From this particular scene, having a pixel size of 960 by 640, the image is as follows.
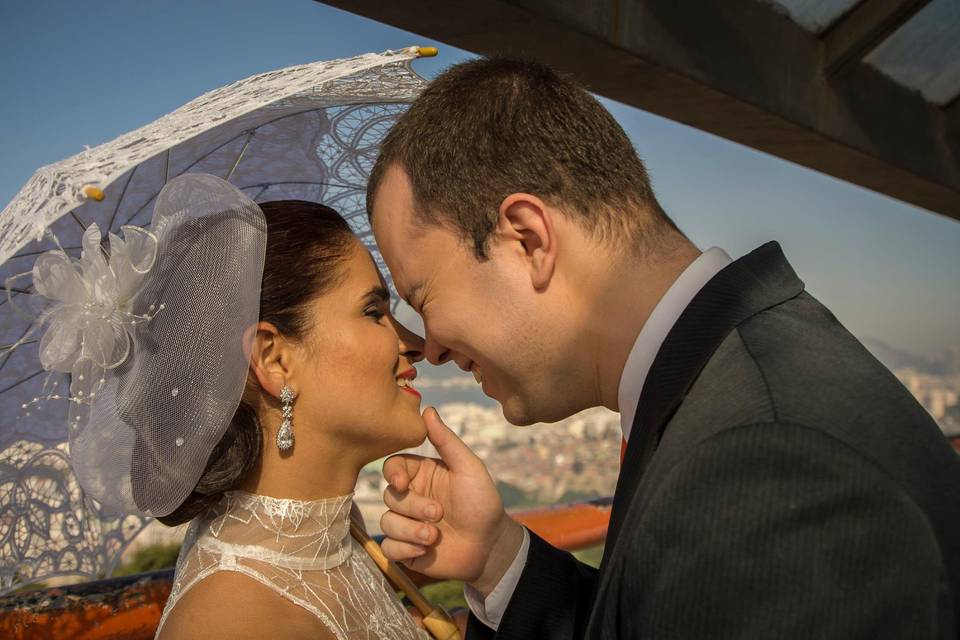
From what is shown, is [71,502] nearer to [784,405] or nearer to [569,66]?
[784,405]

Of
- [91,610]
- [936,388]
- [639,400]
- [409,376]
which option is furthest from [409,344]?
[936,388]

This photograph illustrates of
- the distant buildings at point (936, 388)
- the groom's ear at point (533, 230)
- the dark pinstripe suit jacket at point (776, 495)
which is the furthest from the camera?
the distant buildings at point (936, 388)

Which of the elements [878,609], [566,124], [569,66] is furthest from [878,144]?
[878,609]

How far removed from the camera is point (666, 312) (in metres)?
1.50

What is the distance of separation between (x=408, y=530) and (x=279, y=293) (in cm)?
62

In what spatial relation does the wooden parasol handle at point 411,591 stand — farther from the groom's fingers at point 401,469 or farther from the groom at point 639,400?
the groom's fingers at point 401,469

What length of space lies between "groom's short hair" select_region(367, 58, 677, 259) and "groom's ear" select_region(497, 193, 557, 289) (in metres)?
0.03

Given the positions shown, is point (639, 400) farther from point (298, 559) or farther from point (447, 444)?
point (298, 559)

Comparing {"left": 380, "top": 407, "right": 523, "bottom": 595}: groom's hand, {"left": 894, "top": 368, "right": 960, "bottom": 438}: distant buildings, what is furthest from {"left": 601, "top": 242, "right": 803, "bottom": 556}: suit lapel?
{"left": 894, "top": 368, "right": 960, "bottom": 438}: distant buildings

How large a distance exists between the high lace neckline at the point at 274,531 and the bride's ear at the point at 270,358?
10.4 inches

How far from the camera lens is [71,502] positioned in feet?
6.95

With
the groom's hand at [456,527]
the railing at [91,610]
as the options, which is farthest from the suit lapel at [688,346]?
the railing at [91,610]

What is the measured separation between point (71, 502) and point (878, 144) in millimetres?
4697

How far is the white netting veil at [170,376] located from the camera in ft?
5.67
